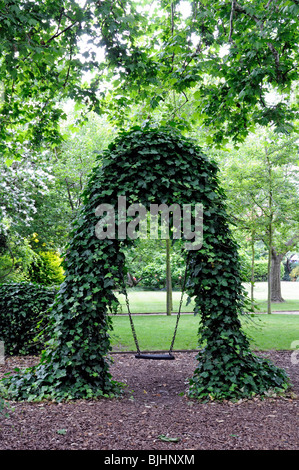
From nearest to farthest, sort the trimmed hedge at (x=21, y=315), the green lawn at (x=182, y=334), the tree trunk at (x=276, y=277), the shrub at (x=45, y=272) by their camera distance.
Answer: the trimmed hedge at (x=21, y=315) < the green lawn at (x=182, y=334) < the shrub at (x=45, y=272) < the tree trunk at (x=276, y=277)

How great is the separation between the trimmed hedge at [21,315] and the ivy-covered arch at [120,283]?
228 cm

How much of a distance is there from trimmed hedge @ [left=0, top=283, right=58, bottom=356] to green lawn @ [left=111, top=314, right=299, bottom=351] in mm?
1486

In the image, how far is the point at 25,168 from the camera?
37.6 feet

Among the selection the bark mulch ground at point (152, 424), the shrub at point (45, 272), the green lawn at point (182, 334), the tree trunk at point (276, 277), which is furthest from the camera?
the tree trunk at point (276, 277)

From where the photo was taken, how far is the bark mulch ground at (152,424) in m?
3.06

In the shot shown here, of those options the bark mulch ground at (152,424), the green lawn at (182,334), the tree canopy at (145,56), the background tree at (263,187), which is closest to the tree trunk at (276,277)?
the background tree at (263,187)

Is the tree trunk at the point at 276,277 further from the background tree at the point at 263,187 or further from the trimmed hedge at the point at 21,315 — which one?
the trimmed hedge at the point at 21,315

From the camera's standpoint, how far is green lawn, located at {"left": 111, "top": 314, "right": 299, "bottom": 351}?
8156 millimetres

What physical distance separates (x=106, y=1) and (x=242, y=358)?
494 centimetres

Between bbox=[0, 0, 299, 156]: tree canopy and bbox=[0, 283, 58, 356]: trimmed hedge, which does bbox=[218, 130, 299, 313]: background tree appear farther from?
bbox=[0, 283, 58, 356]: trimmed hedge

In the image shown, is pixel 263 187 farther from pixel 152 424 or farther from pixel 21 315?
pixel 152 424

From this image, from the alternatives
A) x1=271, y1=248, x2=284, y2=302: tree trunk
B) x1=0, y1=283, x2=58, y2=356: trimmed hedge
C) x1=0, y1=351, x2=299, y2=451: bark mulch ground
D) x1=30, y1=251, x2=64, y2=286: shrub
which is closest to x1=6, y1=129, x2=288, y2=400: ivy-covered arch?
x1=0, y1=351, x2=299, y2=451: bark mulch ground
